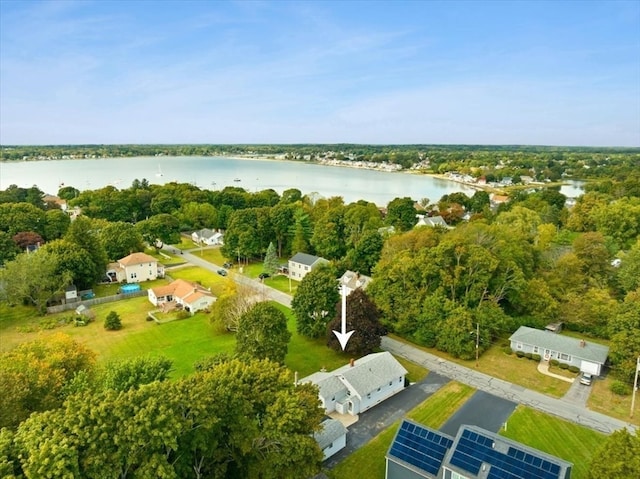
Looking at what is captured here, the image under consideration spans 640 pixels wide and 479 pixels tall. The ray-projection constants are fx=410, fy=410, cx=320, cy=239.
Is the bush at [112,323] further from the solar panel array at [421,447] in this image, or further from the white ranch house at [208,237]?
the white ranch house at [208,237]

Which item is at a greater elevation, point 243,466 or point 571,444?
point 243,466

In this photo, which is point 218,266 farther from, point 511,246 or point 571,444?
point 571,444

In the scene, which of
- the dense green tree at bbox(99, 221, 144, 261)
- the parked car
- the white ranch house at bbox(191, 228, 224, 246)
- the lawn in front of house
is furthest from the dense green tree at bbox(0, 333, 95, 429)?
the white ranch house at bbox(191, 228, 224, 246)

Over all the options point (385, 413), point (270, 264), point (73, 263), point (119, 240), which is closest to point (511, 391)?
point (385, 413)

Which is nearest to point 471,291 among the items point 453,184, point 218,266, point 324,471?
point 324,471

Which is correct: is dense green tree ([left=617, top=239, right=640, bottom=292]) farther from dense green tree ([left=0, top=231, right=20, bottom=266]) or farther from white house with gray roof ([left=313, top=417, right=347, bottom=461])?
dense green tree ([left=0, top=231, right=20, bottom=266])

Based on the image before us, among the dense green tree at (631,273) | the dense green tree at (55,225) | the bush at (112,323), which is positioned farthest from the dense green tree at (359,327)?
the dense green tree at (55,225)
